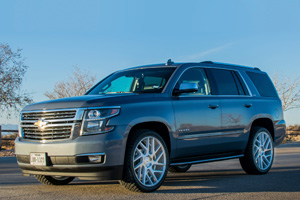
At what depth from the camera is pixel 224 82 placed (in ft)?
27.8

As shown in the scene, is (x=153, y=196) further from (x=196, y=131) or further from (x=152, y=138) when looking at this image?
(x=196, y=131)

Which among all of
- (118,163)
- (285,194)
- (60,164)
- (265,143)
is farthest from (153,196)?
(265,143)

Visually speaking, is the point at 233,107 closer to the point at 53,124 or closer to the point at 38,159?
the point at 53,124

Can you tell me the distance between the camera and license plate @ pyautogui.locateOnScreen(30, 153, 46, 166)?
620 centimetres

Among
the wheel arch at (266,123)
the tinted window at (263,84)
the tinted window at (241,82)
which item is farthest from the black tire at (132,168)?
the tinted window at (263,84)

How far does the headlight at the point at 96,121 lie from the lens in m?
6.01

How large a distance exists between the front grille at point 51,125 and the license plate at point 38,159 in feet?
0.74

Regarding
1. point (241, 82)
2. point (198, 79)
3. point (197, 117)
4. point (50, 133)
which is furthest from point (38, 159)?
point (241, 82)

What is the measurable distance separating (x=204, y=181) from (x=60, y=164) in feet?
8.96

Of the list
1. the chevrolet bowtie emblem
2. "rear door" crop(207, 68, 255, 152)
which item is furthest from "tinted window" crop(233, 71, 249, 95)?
the chevrolet bowtie emblem

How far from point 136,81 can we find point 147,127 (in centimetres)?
129

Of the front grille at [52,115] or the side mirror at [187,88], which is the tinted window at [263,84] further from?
the front grille at [52,115]

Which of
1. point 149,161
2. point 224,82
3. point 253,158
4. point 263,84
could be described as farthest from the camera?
point 263,84

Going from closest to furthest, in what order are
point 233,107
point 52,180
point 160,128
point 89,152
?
point 89,152 → point 160,128 → point 52,180 → point 233,107
